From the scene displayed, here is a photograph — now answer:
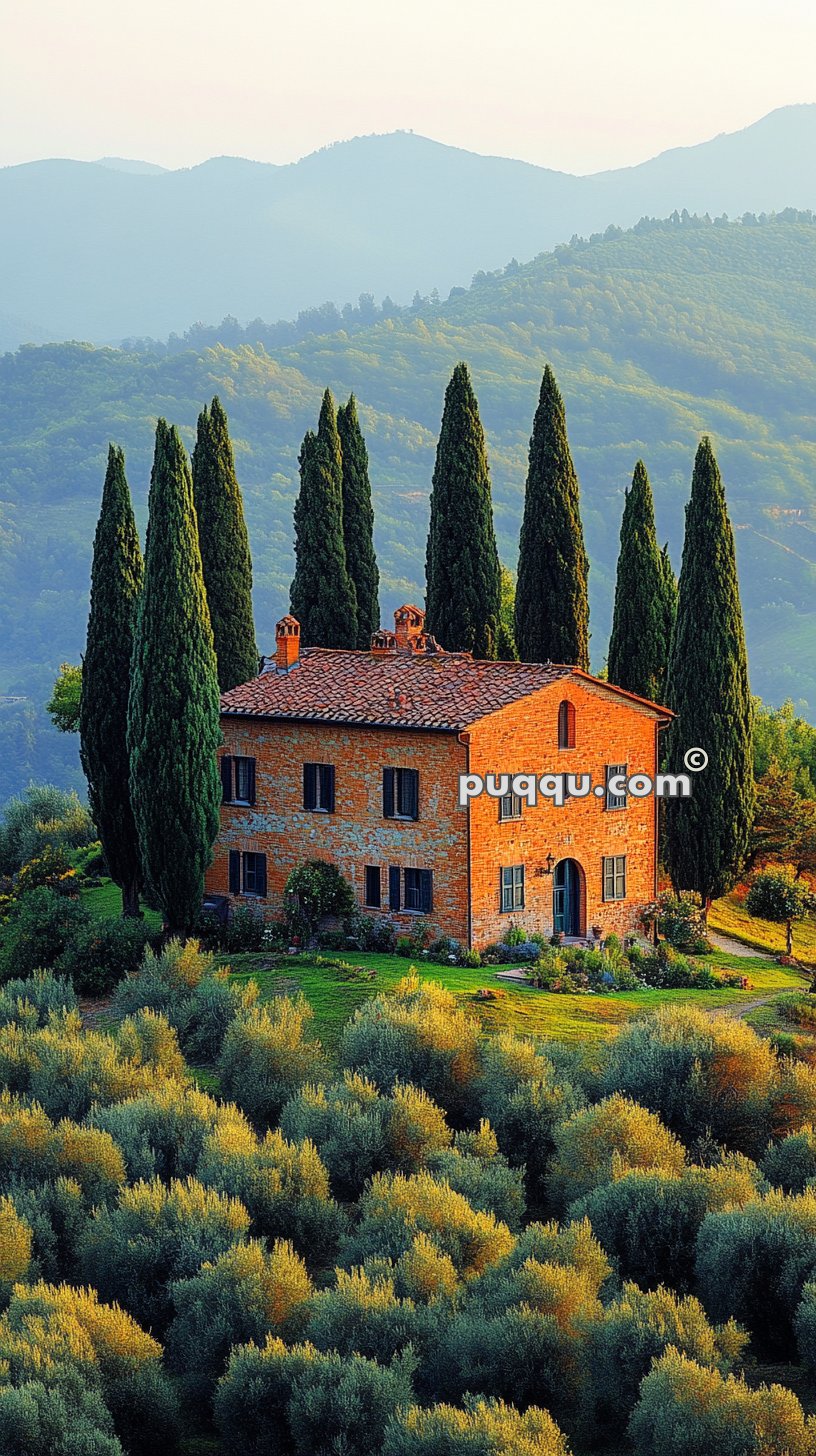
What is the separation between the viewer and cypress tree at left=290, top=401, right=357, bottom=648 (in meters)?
45.9

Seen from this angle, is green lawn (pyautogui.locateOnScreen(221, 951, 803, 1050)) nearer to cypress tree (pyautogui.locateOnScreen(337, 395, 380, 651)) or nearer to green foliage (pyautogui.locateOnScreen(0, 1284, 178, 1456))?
green foliage (pyautogui.locateOnScreen(0, 1284, 178, 1456))

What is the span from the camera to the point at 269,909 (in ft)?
121

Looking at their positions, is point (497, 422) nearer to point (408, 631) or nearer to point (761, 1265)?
point (408, 631)

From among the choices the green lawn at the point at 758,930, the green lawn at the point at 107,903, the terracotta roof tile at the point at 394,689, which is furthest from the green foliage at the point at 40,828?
the green lawn at the point at 758,930

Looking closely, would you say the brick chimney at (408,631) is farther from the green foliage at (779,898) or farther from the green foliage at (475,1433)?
the green foliage at (475,1433)

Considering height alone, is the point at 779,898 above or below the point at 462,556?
below

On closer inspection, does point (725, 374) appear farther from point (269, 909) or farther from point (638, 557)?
point (269, 909)

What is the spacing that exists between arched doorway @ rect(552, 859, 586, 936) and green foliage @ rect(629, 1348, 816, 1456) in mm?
18399

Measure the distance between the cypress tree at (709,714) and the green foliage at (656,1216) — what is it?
17586mm

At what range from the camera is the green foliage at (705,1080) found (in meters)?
26.2

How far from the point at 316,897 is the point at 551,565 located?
12.8 metres

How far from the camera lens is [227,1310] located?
66.9ft

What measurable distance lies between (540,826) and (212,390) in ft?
441

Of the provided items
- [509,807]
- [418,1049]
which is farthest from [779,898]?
[418,1049]
